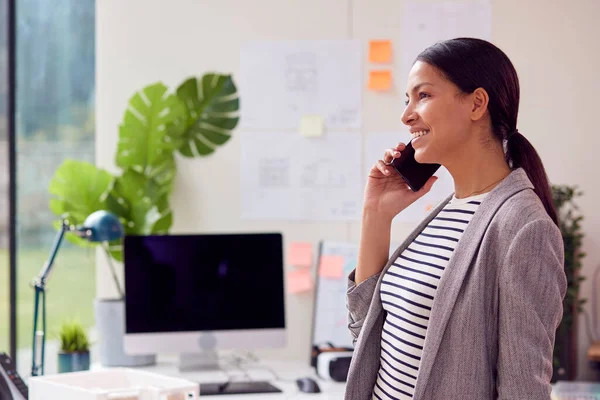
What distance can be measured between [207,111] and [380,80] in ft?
2.23

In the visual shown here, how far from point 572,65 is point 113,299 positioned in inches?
76.0

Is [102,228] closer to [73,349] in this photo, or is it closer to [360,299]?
[73,349]

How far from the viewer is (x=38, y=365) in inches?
89.0

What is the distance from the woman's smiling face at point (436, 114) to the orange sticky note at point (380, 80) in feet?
5.00

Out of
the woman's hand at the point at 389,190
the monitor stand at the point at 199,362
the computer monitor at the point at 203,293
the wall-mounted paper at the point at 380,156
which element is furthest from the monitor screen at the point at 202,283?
the woman's hand at the point at 389,190

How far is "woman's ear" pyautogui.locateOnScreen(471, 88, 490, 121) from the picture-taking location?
135 centimetres

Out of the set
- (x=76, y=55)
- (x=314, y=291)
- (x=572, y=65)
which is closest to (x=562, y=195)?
(x=572, y=65)

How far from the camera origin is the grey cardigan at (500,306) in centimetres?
121

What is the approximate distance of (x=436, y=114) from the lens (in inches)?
54.7

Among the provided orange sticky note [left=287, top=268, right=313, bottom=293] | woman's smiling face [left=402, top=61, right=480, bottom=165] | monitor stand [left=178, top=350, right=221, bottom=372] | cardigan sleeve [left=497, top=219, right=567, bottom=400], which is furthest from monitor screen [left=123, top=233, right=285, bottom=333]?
cardigan sleeve [left=497, top=219, right=567, bottom=400]

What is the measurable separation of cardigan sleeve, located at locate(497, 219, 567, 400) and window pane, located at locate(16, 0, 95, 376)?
7.58ft

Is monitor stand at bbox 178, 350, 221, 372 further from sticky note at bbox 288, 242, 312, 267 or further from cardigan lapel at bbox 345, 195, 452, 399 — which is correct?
cardigan lapel at bbox 345, 195, 452, 399

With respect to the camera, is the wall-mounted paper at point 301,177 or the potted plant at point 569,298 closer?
the potted plant at point 569,298

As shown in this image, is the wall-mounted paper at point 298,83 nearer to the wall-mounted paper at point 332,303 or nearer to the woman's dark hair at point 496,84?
the wall-mounted paper at point 332,303
